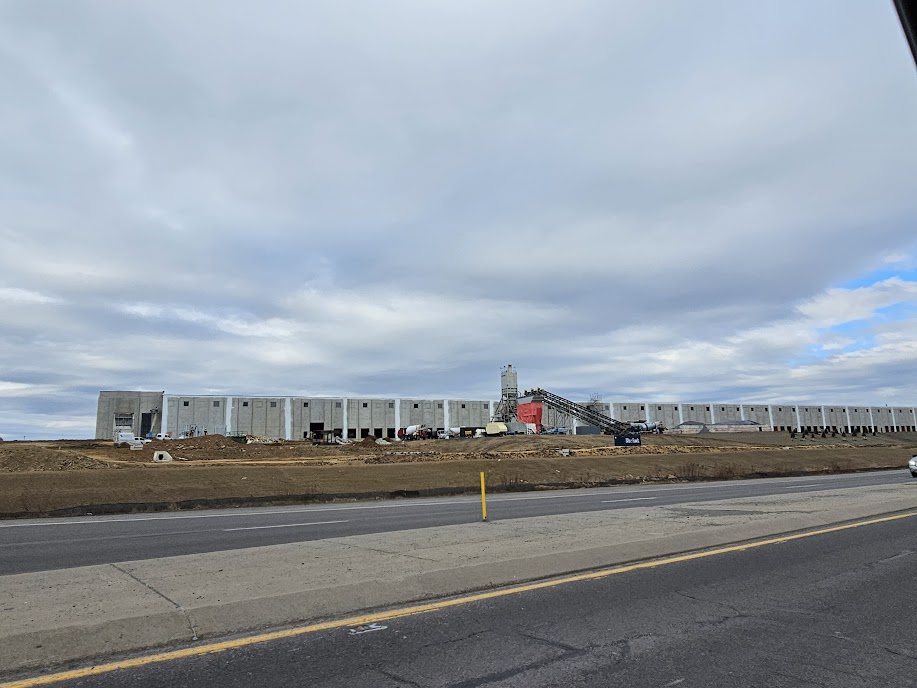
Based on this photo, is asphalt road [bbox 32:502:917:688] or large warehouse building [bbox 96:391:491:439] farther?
large warehouse building [bbox 96:391:491:439]

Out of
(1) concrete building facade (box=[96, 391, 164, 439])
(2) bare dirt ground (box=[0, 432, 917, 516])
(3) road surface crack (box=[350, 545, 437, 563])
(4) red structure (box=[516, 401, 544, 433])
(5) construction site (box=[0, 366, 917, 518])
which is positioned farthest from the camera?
(1) concrete building facade (box=[96, 391, 164, 439])

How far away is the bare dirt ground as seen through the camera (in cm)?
2075

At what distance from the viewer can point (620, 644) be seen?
5699 mm

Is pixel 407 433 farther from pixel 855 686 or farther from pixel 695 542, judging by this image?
pixel 855 686

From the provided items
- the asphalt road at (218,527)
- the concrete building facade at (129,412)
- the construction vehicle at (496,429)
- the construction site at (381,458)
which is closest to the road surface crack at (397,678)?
the asphalt road at (218,527)

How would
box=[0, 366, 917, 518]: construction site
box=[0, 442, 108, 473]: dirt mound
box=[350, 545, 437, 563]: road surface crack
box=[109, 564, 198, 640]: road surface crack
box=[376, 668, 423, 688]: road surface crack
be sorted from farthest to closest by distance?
box=[0, 442, 108, 473]: dirt mound, box=[0, 366, 917, 518]: construction site, box=[350, 545, 437, 563]: road surface crack, box=[109, 564, 198, 640]: road surface crack, box=[376, 668, 423, 688]: road surface crack

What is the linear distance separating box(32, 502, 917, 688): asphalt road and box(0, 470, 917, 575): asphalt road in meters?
5.76

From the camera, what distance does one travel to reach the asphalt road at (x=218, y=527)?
35.3 ft

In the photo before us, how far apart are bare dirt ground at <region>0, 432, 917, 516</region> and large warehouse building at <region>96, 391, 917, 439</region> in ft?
89.9

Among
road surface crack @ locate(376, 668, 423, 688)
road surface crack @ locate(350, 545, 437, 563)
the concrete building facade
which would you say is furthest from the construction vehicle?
road surface crack @ locate(376, 668, 423, 688)

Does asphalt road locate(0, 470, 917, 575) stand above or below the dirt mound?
below

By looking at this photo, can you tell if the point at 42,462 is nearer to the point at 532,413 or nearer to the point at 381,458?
the point at 381,458

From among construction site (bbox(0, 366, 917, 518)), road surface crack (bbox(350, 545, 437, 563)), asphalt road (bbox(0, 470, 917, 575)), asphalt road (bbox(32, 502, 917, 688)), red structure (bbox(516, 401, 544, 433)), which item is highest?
red structure (bbox(516, 401, 544, 433))

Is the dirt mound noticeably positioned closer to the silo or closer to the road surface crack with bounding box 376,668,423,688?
the road surface crack with bounding box 376,668,423,688
